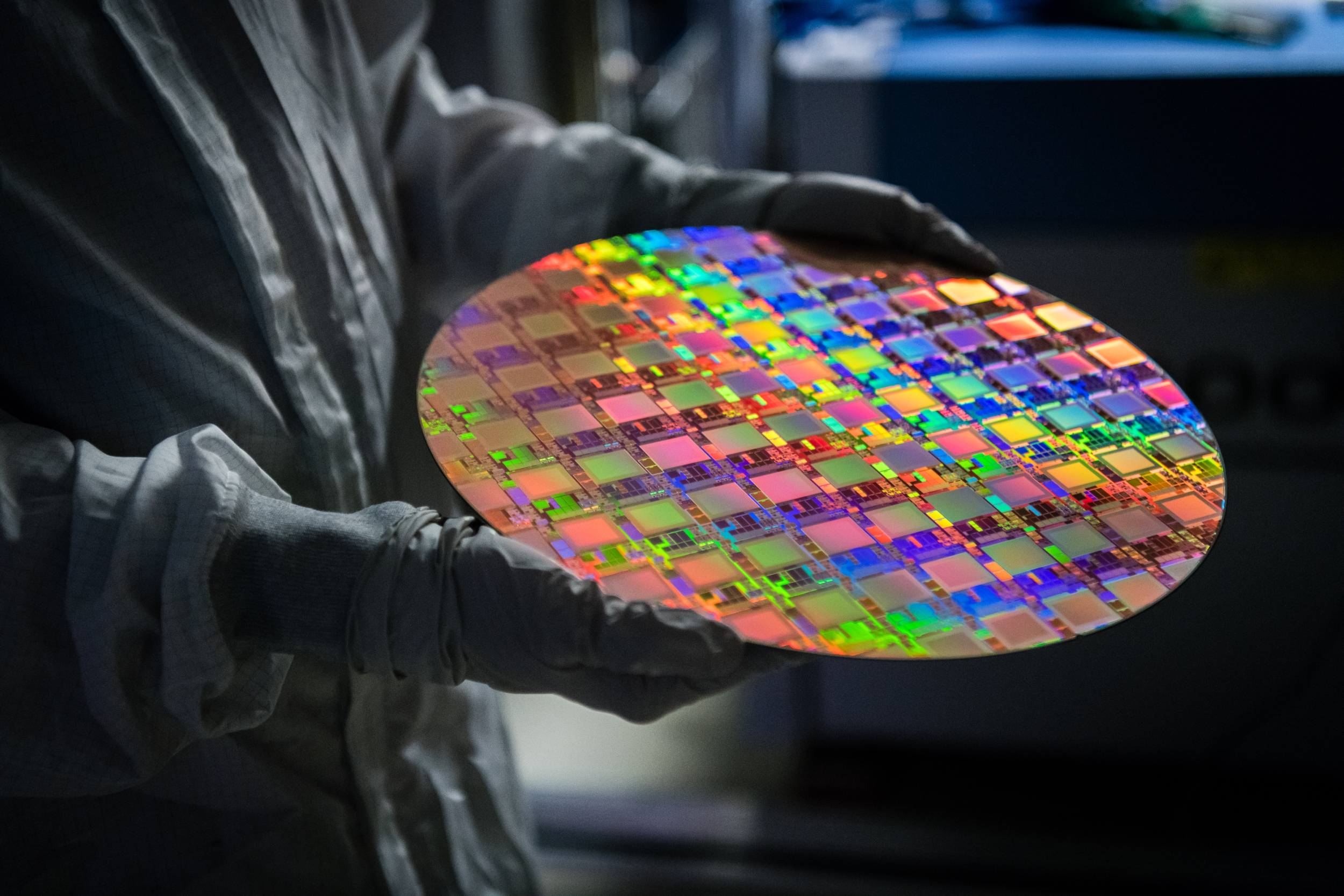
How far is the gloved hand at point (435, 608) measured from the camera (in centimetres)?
76

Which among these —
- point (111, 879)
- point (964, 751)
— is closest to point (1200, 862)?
point (964, 751)

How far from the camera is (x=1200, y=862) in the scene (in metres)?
1.85

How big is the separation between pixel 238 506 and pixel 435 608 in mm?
154

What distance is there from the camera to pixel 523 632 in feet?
2.56

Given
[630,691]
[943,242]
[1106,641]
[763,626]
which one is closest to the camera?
[763,626]

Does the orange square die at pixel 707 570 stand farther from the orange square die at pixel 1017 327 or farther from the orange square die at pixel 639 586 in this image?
the orange square die at pixel 1017 327

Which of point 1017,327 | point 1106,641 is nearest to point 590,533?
point 1017,327

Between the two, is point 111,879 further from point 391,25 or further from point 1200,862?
point 1200,862

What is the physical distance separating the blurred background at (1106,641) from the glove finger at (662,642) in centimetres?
75

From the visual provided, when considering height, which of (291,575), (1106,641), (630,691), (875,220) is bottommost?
(1106,641)

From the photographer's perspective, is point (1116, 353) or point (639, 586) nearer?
point (639, 586)

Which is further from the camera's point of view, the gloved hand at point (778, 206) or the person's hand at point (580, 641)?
the gloved hand at point (778, 206)

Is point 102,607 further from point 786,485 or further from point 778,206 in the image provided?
point 778,206

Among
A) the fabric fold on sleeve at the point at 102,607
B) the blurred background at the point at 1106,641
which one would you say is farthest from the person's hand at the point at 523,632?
the blurred background at the point at 1106,641
